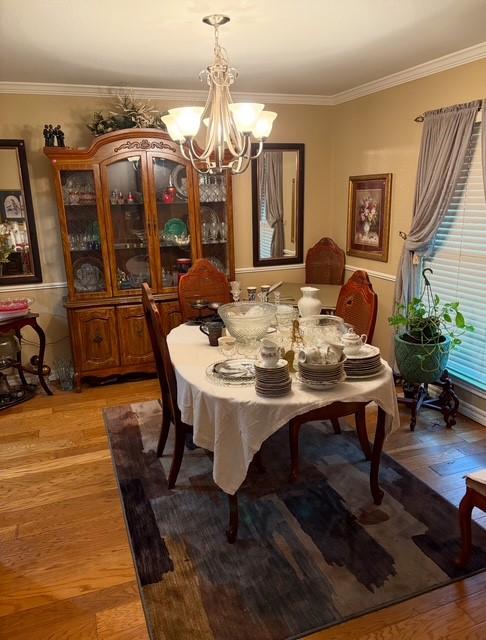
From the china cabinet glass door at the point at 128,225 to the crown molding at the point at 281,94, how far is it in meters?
0.63

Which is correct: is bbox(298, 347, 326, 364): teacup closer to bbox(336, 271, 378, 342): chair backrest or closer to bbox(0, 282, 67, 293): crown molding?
bbox(336, 271, 378, 342): chair backrest

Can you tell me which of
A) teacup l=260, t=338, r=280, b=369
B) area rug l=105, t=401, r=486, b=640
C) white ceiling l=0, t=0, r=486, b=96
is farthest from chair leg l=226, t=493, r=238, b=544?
white ceiling l=0, t=0, r=486, b=96

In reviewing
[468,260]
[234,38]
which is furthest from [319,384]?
[234,38]

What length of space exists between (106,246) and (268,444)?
214cm

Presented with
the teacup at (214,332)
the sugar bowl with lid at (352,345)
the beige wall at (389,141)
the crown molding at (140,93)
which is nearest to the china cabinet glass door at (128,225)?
the crown molding at (140,93)

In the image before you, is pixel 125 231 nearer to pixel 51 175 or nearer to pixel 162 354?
pixel 51 175

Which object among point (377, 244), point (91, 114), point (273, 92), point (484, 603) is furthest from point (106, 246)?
point (484, 603)

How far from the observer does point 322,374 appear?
2047 millimetres

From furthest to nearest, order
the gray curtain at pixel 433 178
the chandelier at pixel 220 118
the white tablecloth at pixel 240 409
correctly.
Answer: the gray curtain at pixel 433 178
the chandelier at pixel 220 118
the white tablecloth at pixel 240 409

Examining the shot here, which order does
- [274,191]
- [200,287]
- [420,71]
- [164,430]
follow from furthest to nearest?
[274,191] → [200,287] → [420,71] → [164,430]

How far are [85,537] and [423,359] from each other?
2.31 meters

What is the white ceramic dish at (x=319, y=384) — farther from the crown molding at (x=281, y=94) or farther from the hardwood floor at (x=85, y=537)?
the crown molding at (x=281, y=94)

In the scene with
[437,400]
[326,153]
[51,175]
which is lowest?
[437,400]

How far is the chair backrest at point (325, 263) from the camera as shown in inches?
186
